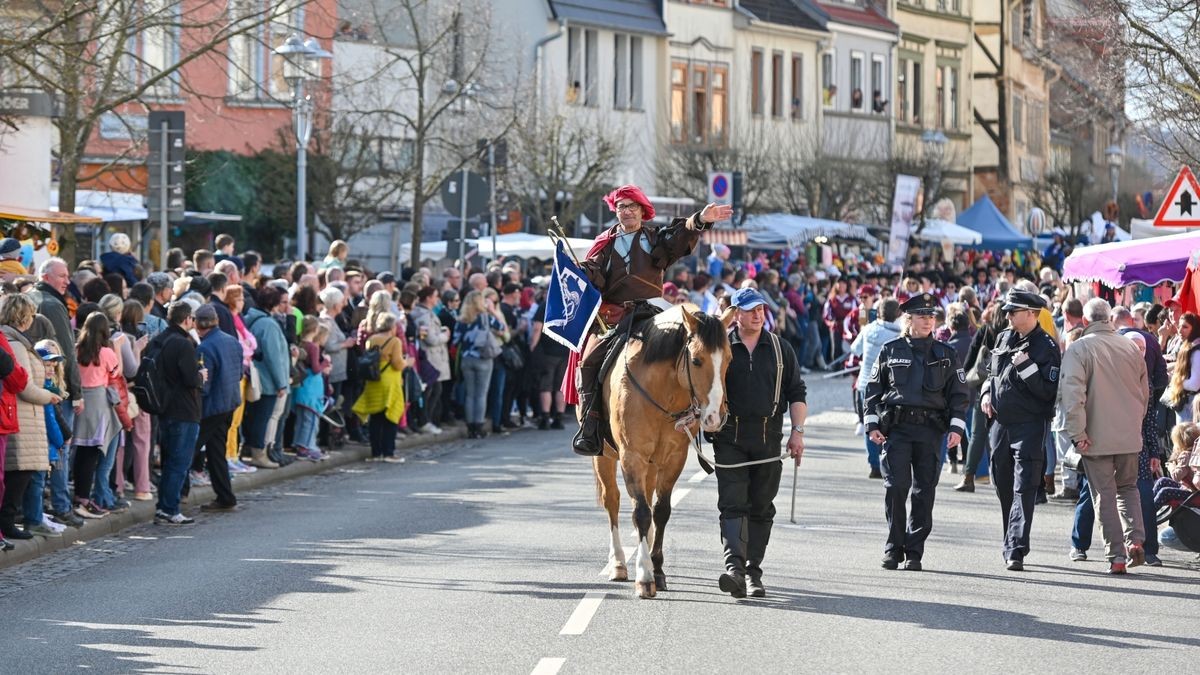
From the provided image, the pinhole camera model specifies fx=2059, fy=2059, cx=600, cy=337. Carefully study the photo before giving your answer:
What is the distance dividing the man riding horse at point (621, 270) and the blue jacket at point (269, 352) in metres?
7.14

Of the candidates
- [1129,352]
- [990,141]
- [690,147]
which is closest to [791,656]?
[1129,352]

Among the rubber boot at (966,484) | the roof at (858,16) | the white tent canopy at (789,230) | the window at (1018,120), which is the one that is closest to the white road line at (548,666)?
the rubber boot at (966,484)

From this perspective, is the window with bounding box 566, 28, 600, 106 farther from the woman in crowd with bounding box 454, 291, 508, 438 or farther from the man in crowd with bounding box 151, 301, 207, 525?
the man in crowd with bounding box 151, 301, 207, 525

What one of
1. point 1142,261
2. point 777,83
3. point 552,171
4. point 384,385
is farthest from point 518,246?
point 777,83

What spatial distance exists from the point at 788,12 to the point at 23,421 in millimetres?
51772

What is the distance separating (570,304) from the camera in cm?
1341

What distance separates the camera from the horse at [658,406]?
479 inches

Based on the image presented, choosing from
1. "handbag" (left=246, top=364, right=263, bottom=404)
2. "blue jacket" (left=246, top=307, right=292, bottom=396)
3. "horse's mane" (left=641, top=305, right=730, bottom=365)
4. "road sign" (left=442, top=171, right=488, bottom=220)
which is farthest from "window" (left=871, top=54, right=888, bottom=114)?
"horse's mane" (left=641, top=305, right=730, bottom=365)

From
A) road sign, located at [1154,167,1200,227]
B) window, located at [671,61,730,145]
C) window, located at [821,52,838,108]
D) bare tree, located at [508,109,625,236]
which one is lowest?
road sign, located at [1154,167,1200,227]

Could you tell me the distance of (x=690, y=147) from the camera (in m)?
53.2

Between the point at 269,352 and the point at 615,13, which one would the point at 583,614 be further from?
the point at 615,13

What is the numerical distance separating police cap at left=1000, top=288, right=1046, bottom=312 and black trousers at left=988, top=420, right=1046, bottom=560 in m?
0.80

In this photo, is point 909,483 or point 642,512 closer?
point 642,512

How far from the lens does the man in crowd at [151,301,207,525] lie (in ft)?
54.9
